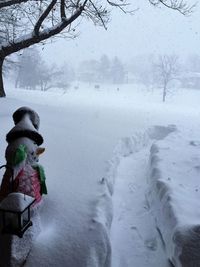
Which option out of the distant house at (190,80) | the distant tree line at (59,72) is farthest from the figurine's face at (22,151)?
the distant house at (190,80)

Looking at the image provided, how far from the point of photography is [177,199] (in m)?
4.86

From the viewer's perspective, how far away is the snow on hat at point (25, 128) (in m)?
3.39

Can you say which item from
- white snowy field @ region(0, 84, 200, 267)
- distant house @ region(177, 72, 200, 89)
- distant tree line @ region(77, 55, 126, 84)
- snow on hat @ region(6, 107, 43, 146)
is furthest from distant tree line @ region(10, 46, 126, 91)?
snow on hat @ region(6, 107, 43, 146)

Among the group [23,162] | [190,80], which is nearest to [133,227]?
[23,162]

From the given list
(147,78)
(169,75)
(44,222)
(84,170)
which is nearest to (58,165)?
(84,170)

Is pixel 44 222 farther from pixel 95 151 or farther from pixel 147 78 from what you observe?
pixel 147 78

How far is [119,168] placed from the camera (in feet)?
25.7

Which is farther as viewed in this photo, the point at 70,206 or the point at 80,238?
the point at 70,206

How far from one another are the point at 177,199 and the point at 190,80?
5390 cm

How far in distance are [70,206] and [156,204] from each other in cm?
191

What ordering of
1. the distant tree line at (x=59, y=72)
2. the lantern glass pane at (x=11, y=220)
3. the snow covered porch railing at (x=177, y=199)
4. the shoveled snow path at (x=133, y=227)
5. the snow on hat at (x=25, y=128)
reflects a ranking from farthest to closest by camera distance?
Answer: the distant tree line at (x=59, y=72), the shoveled snow path at (x=133, y=227), the snow covered porch railing at (x=177, y=199), the snow on hat at (x=25, y=128), the lantern glass pane at (x=11, y=220)

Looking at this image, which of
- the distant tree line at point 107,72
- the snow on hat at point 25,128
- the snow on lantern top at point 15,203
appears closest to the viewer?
the snow on lantern top at point 15,203

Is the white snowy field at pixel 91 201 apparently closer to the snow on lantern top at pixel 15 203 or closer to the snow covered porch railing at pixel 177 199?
the snow covered porch railing at pixel 177 199

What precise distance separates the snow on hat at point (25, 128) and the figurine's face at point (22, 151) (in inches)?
2.4
